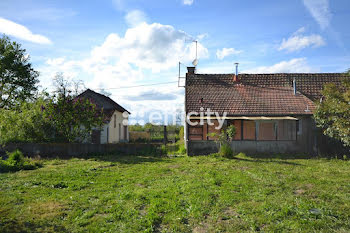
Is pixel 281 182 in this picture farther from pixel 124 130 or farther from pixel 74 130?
pixel 124 130

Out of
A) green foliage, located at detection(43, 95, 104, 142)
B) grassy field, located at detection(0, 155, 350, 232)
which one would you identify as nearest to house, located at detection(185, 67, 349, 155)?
green foliage, located at detection(43, 95, 104, 142)

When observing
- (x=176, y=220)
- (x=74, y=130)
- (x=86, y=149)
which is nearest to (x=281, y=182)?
(x=176, y=220)

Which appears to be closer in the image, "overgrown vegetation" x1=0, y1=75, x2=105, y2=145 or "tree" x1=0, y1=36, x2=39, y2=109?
"overgrown vegetation" x1=0, y1=75, x2=105, y2=145

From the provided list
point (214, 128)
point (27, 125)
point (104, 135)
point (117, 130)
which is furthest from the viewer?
point (117, 130)

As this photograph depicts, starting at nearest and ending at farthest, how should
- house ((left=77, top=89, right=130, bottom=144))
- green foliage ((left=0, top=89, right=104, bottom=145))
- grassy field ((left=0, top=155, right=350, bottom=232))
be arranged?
grassy field ((left=0, top=155, right=350, bottom=232))
green foliage ((left=0, top=89, right=104, bottom=145))
house ((left=77, top=89, right=130, bottom=144))

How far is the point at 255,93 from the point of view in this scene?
19.3 meters

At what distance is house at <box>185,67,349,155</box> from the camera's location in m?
16.9

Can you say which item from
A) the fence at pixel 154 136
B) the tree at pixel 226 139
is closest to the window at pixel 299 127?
the tree at pixel 226 139

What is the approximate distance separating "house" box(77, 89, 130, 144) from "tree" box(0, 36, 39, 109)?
28.1ft

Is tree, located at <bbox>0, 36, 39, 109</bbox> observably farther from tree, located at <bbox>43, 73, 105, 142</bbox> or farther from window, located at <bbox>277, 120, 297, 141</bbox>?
window, located at <bbox>277, 120, 297, 141</bbox>

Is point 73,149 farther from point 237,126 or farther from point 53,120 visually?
point 237,126

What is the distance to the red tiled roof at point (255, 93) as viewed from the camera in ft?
57.8

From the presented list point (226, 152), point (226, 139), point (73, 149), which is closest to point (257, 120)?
point (226, 139)

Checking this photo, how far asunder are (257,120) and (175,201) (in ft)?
39.6
